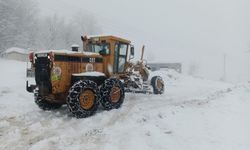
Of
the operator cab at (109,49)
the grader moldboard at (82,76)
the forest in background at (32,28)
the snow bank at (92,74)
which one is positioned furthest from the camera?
the forest in background at (32,28)

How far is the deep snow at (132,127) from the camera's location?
805 cm

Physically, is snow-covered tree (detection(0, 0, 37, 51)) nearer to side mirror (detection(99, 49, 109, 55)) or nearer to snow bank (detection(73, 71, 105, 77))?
side mirror (detection(99, 49, 109, 55))

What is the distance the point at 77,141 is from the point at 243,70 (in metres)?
153

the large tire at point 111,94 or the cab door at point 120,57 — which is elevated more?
the cab door at point 120,57

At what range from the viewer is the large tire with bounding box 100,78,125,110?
12211 mm

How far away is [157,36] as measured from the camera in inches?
7781

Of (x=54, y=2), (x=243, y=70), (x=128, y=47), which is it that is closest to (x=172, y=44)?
(x=243, y=70)

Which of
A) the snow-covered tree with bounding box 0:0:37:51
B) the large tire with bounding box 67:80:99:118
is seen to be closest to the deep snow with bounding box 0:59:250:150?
the large tire with bounding box 67:80:99:118

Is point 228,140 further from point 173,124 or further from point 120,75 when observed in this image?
point 120,75

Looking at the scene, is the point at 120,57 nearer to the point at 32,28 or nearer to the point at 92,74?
the point at 92,74

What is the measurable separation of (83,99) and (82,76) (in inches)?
39.7

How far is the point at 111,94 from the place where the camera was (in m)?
12.4

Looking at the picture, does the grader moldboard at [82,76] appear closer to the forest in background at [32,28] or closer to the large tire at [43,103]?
the large tire at [43,103]

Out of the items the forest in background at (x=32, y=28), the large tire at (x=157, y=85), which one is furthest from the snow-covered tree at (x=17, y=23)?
the large tire at (x=157, y=85)
